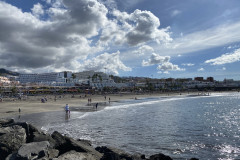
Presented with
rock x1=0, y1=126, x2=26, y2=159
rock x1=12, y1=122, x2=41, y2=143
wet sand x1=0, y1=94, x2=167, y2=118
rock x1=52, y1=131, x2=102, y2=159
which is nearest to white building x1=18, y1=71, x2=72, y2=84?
wet sand x1=0, y1=94, x2=167, y2=118

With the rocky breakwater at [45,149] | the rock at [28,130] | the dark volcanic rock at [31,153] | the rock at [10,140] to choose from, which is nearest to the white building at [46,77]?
the rock at [28,130]

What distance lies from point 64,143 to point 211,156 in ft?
25.8

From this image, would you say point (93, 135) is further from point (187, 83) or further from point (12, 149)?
point (187, 83)

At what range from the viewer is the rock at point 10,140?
8.03 meters

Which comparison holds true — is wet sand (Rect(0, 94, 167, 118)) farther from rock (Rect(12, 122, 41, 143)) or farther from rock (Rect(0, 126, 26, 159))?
rock (Rect(0, 126, 26, 159))

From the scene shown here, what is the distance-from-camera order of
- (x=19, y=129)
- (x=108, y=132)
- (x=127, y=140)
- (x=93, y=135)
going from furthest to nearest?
(x=108, y=132) → (x=93, y=135) → (x=127, y=140) → (x=19, y=129)

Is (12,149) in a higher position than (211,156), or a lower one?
higher

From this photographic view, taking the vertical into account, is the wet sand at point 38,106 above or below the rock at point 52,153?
below

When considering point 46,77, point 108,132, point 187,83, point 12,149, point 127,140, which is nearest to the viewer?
point 12,149

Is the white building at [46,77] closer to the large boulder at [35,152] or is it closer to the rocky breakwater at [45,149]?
the rocky breakwater at [45,149]

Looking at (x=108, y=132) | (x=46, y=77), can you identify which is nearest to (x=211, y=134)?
(x=108, y=132)

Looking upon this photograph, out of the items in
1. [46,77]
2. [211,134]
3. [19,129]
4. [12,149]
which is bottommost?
[211,134]

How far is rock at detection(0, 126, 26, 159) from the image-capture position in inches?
316

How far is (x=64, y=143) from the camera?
8.68 metres
